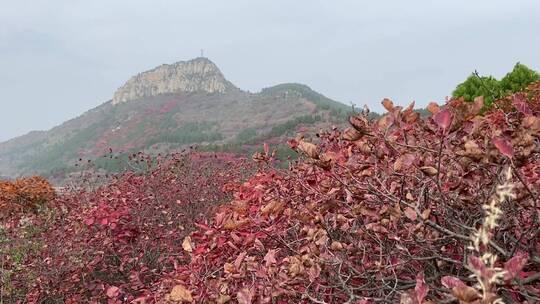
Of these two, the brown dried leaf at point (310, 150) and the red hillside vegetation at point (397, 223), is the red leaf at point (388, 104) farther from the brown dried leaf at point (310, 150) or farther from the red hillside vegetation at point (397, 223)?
the brown dried leaf at point (310, 150)

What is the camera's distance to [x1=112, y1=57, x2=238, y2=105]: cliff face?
6004 inches

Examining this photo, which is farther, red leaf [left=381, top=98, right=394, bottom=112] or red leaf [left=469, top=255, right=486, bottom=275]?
red leaf [left=381, top=98, right=394, bottom=112]

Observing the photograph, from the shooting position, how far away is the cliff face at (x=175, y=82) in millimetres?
152500

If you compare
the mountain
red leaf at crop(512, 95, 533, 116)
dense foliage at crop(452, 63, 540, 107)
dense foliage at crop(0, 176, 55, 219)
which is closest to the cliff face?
the mountain

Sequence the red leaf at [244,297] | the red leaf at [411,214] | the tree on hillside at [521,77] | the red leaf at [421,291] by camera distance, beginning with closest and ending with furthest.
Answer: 1. the red leaf at [421,291]
2. the red leaf at [411,214]
3. the red leaf at [244,297]
4. the tree on hillside at [521,77]

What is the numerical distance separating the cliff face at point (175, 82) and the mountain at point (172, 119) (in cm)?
31

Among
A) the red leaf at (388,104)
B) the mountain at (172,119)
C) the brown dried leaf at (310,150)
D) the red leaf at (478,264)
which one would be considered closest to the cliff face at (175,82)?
the mountain at (172,119)

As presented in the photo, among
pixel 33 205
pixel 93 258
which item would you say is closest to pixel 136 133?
pixel 33 205

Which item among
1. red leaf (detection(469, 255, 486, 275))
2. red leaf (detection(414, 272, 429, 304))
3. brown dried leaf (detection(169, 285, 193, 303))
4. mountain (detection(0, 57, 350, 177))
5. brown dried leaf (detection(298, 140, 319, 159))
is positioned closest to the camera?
red leaf (detection(469, 255, 486, 275))

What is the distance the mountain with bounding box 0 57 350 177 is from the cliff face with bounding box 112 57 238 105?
314 millimetres

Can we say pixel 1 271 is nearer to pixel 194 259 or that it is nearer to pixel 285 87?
pixel 194 259

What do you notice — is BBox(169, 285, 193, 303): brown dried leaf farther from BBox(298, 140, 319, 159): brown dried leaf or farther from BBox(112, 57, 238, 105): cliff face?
BBox(112, 57, 238, 105): cliff face

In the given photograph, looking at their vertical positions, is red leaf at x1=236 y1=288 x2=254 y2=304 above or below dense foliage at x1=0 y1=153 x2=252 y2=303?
above

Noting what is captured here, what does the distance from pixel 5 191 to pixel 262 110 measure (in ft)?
315
